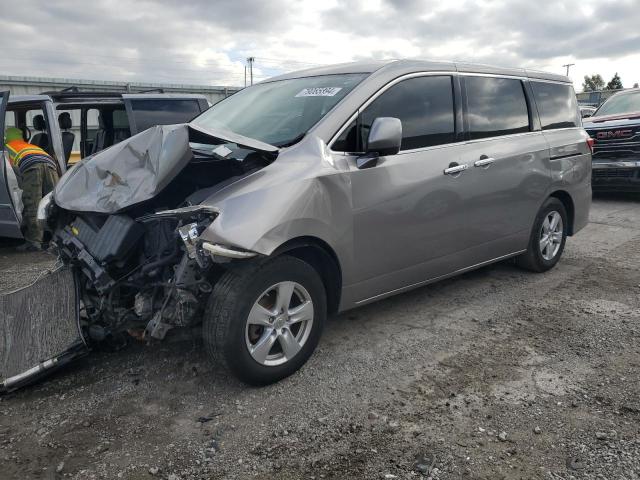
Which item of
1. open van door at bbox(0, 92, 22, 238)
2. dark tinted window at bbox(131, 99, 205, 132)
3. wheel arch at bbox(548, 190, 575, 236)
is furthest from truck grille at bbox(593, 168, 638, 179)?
open van door at bbox(0, 92, 22, 238)

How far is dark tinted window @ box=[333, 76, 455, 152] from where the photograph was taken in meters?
3.44

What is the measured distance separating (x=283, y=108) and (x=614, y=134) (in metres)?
7.56

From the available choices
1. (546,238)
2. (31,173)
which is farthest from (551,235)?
(31,173)

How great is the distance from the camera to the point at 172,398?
301 centimetres

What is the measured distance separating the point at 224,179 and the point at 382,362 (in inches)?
61.5

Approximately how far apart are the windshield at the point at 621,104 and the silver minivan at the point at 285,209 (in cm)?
724

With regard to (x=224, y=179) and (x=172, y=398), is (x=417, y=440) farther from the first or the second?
(x=224, y=179)

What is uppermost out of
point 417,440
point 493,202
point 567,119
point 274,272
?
point 567,119

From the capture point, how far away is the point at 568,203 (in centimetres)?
538

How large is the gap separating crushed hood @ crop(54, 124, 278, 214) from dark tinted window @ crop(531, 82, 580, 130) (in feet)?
10.2

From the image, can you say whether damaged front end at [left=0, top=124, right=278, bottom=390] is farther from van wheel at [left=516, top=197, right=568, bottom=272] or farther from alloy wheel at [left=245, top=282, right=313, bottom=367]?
van wheel at [left=516, top=197, right=568, bottom=272]

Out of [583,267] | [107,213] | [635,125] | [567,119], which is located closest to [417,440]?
[107,213]

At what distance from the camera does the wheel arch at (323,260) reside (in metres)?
3.11

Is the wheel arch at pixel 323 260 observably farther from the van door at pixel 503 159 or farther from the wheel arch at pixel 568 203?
the wheel arch at pixel 568 203
